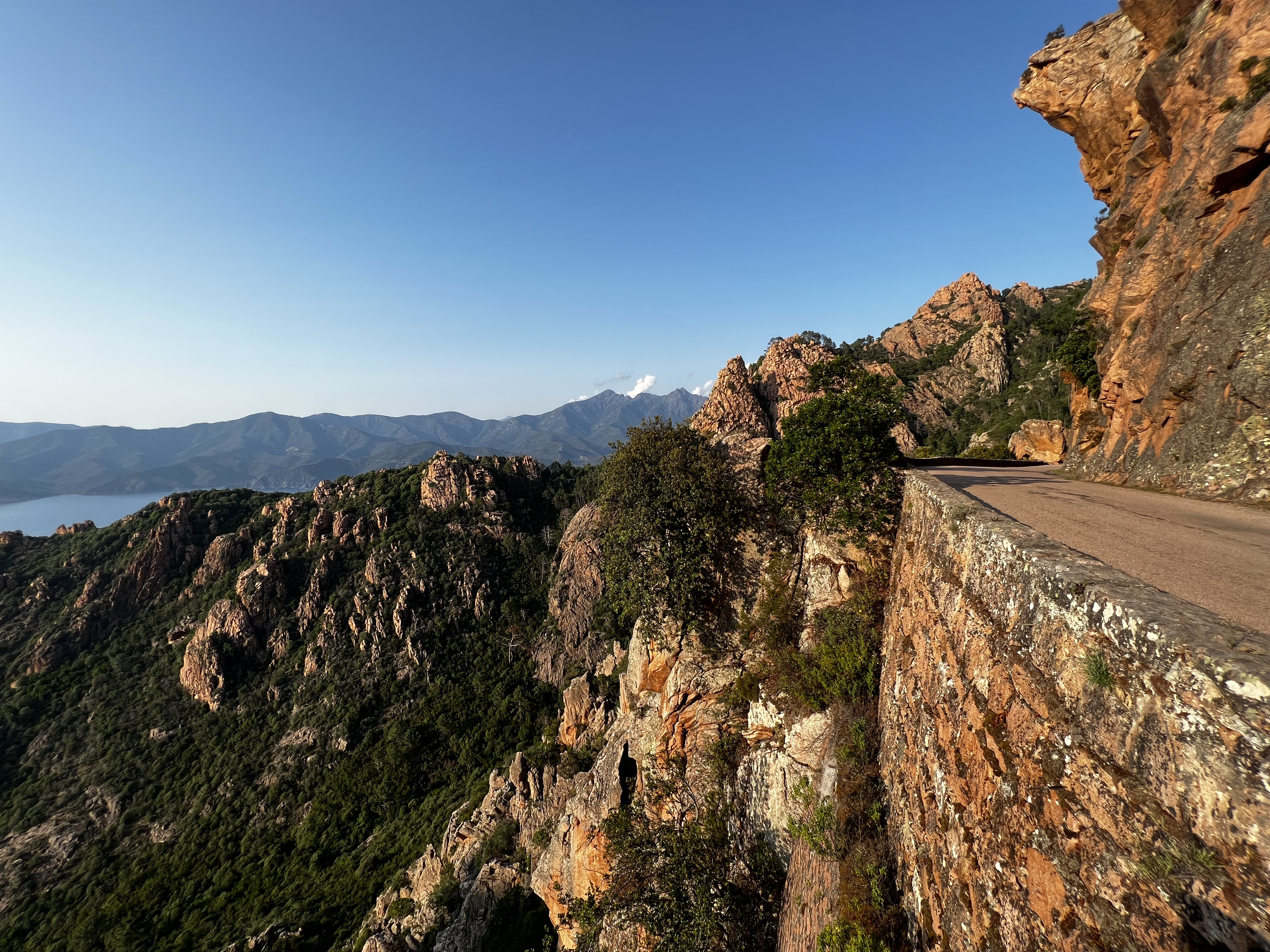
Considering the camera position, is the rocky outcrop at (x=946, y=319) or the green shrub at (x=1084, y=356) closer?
the green shrub at (x=1084, y=356)

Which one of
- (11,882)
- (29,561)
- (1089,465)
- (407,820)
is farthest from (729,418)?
(29,561)

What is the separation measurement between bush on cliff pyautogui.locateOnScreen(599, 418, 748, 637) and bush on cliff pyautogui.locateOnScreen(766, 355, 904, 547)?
1.73 metres

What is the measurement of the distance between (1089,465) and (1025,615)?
668 inches

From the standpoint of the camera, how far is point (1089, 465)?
16234mm

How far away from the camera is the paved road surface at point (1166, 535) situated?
193 inches

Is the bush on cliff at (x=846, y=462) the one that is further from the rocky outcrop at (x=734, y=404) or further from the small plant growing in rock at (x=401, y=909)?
the small plant growing in rock at (x=401, y=909)

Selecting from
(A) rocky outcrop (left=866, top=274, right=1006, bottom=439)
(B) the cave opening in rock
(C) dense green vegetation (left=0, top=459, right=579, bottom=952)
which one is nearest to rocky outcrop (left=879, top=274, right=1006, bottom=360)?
(A) rocky outcrop (left=866, top=274, right=1006, bottom=439)

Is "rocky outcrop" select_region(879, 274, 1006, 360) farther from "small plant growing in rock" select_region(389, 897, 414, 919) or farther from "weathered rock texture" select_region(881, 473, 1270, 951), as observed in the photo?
"small plant growing in rock" select_region(389, 897, 414, 919)

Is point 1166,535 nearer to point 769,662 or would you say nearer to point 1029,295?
point 769,662

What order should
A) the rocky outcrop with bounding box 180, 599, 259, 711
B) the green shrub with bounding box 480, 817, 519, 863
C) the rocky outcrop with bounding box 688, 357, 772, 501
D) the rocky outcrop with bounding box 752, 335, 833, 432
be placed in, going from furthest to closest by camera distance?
the rocky outcrop with bounding box 180, 599, 259, 711
the rocky outcrop with bounding box 752, 335, 833, 432
the rocky outcrop with bounding box 688, 357, 772, 501
the green shrub with bounding box 480, 817, 519, 863

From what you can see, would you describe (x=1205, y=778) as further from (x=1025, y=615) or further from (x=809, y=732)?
(x=809, y=732)

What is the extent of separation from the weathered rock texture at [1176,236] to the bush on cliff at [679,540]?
36.5 feet

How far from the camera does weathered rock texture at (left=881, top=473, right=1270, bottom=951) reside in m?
2.70

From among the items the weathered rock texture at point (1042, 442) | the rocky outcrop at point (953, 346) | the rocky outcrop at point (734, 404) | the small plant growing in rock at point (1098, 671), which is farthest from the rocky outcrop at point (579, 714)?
the rocky outcrop at point (953, 346)
